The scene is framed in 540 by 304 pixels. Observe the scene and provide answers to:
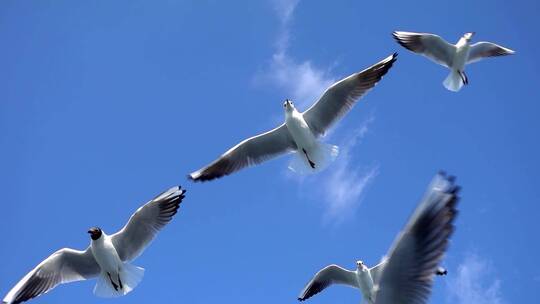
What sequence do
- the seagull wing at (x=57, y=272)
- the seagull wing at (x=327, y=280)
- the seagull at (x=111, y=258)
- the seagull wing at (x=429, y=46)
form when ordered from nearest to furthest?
the seagull wing at (x=57, y=272), the seagull at (x=111, y=258), the seagull wing at (x=327, y=280), the seagull wing at (x=429, y=46)

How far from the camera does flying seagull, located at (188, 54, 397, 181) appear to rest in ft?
37.0

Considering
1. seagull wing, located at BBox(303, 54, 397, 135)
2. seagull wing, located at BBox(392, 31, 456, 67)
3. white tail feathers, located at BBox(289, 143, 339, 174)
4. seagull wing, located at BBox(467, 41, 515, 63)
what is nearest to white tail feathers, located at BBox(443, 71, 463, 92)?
seagull wing, located at BBox(392, 31, 456, 67)

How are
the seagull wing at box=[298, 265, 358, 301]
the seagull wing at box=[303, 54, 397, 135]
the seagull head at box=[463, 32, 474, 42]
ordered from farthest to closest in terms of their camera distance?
the seagull head at box=[463, 32, 474, 42] < the seagull wing at box=[298, 265, 358, 301] < the seagull wing at box=[303, 54, 397, 135]

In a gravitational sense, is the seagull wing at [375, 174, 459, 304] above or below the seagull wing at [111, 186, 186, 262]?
below

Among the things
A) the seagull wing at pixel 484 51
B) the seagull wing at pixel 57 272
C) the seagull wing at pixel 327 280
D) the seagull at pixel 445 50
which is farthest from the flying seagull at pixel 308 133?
the seagull wing at pixel 484 51

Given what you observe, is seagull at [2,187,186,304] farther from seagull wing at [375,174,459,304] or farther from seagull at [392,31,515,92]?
seagull wing at [375,174,459,304]

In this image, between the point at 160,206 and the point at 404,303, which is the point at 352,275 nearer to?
the point at 160,206

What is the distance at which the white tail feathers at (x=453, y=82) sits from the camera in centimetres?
1311

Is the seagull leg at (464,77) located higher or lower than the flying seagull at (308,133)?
higher

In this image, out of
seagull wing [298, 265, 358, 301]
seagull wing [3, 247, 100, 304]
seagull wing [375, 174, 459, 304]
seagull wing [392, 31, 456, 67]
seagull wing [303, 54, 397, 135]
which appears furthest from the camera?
seagull wing [392, 31, 456, 67]

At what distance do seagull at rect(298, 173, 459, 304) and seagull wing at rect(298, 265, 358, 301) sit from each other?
8.61 m

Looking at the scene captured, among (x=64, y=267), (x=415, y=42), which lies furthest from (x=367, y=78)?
(x=64, y=267)

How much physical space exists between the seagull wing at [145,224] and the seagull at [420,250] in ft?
23.2

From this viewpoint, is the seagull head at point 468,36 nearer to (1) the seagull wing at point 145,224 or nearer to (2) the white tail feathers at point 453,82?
(2) the white tail feathers at point 453,82
